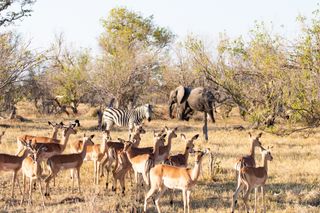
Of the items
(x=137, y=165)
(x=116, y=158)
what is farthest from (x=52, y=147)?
(x=137, y=165)

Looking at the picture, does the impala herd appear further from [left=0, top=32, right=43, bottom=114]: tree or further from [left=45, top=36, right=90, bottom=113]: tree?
[left=45, top=36, right=90, bottom=113]: tree

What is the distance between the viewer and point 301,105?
42.1ft

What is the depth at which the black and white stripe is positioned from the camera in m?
21.4

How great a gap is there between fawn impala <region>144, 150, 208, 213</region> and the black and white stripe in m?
11.1

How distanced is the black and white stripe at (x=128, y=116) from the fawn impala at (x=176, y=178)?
36.6 ft

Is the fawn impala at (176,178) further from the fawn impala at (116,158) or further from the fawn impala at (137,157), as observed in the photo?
the fawn impala at (116,158)

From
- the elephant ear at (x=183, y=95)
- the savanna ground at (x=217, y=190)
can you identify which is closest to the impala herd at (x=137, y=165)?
the savanna ground at (x=217, y=190)

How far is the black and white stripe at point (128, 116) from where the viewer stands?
2136cm

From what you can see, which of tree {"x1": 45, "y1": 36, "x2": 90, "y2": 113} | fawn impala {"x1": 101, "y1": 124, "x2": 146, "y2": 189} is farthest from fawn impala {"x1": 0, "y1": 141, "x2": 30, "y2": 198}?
tree {"x1": 45, "y1": 36, "x2": 90, "y2": 113}

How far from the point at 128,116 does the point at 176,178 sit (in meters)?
12.4

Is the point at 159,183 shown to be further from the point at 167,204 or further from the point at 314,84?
the point at 314,84

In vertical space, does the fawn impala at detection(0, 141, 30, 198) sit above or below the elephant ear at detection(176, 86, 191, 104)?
below

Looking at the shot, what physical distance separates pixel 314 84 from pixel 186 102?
36.2ft

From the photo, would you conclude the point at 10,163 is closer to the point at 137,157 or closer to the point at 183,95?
the point at 137,157
